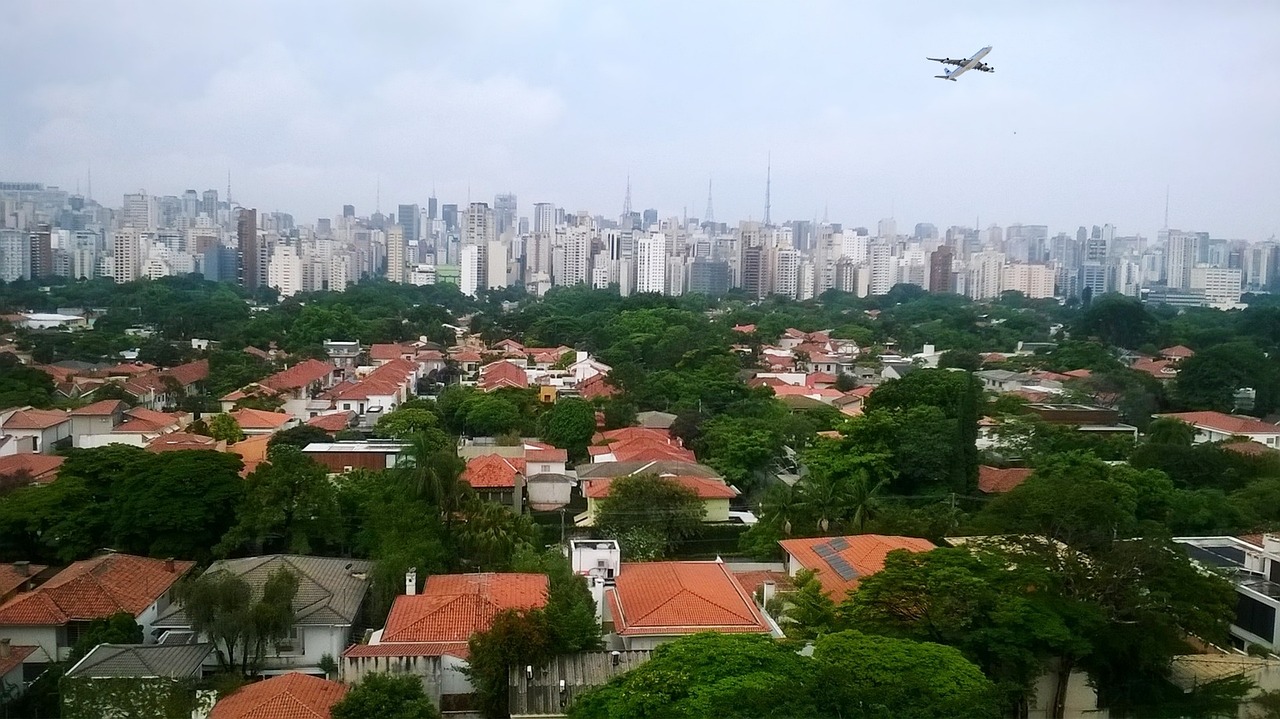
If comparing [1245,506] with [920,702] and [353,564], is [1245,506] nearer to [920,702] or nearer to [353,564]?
[920,702]

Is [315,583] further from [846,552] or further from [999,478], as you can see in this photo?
[999,478]

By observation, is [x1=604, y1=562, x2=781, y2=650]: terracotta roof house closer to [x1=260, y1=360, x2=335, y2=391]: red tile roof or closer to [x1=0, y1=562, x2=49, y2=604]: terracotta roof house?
[x1=0, y1=562, x2=49, y2=604]: terracotta roof house

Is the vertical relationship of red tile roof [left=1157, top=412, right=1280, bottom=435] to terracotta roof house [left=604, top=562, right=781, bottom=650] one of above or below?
above

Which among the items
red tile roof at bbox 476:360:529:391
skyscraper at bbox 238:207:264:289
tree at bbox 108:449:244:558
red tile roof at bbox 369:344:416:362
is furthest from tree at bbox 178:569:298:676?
skyscraper at bbox 238:207:264:289

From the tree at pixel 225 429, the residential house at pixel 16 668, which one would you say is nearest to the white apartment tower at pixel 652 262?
the tree at pixel 225 429

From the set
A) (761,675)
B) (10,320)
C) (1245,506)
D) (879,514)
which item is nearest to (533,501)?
(879,514)

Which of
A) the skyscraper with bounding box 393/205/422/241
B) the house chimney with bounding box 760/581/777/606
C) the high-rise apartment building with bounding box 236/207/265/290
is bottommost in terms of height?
the house chimney with bounding box 760/581/777/606
